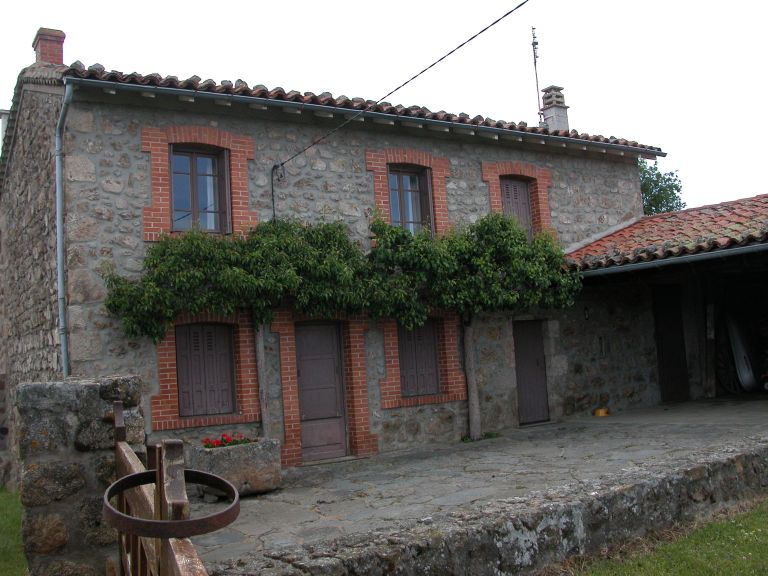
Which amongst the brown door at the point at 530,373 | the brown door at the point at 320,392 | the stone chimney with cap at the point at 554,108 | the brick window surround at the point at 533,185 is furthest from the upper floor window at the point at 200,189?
the stone chimney with cap at the point at 554,108

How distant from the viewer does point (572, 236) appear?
42.5 ft

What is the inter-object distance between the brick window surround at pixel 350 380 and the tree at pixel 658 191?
22.9m

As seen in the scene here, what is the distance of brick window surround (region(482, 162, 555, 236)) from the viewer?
1197cm

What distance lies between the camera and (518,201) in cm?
1257

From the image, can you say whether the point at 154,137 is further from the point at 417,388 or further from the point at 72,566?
the point at 72,566

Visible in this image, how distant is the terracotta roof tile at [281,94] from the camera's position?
8.40 meters

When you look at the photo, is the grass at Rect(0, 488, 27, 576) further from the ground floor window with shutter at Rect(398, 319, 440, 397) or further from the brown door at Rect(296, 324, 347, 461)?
the ground floor window with shutter at Rect(398, 319, 440, 397)

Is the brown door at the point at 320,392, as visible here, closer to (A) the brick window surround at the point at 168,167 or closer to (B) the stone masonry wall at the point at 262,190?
(B) the stone masonry wall at the point at 262,190

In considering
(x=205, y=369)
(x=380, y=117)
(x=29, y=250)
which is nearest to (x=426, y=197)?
(x=380, y=117)

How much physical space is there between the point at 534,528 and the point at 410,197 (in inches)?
300

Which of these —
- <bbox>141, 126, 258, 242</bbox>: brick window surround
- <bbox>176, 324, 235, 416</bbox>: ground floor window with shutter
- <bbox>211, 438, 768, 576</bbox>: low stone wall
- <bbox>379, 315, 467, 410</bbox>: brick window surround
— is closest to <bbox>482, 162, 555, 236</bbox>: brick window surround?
<bbox>379, 315, 467, 410</bbox>: brick window surround

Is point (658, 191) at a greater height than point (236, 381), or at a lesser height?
greater

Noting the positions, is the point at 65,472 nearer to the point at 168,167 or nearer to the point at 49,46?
the point at 168,167

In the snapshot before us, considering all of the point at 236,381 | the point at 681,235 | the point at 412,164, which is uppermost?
the point at 412,164
